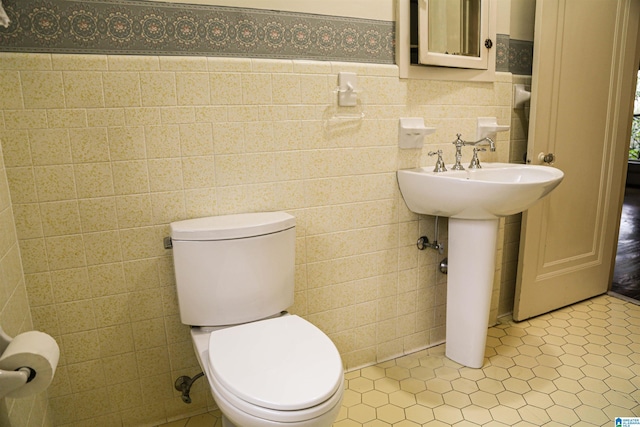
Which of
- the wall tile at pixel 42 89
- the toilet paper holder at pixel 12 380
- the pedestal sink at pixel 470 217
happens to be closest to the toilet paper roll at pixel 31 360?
the toilet paper holder at pixel 12 380

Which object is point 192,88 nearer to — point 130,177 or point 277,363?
point 130,177

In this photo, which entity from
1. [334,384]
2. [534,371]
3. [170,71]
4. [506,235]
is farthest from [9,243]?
[506,235]

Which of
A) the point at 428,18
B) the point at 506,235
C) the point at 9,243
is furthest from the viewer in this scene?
the point at 506,235

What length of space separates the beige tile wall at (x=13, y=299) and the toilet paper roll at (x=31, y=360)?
12.4 inches

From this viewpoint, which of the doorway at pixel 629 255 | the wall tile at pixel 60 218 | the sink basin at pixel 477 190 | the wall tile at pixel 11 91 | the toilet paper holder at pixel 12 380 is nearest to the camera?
the toilet paper holder at pixel 12 380

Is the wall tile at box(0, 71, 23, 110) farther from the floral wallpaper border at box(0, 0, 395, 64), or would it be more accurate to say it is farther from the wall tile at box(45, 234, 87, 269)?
the wall tile at box(45, 234, 87, 269)

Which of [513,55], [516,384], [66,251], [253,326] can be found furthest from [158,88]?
[516,384]

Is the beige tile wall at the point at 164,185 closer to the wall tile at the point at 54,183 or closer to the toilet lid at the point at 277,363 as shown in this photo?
the wall tile at the point at 54,183

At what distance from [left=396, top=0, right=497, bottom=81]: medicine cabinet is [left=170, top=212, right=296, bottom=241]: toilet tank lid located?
807 millimetres

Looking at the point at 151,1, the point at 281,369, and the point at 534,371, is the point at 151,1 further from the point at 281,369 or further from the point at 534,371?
the point at 534,371

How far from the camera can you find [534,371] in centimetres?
179

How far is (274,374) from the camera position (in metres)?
1.05

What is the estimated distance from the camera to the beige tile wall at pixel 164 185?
1.28 meters

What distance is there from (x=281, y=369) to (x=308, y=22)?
118 cm
